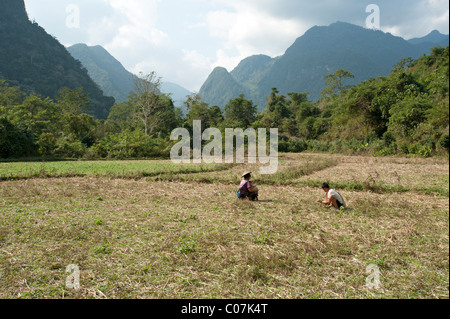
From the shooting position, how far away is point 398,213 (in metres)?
5.78

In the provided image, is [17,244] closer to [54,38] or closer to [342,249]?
[342,249]

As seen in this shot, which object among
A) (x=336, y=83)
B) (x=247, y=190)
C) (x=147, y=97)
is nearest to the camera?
(x=247, y=190)

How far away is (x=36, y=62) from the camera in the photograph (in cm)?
6719

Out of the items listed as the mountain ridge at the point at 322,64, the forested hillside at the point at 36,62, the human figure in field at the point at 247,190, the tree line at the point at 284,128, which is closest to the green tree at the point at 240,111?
the tree line at the point at 284,128

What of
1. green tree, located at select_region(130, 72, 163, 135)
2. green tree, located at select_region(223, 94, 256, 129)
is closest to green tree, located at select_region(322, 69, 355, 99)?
green tree, located at select_region(223, 94, 256, 129)

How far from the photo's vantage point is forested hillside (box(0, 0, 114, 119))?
61219 millimetres

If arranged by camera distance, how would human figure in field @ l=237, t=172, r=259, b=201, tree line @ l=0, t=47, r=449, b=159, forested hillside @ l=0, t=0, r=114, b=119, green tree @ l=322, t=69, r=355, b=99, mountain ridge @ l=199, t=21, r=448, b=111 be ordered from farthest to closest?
mountain ridge @ l=199, t=21, r=448, b=111, forested hillside @ l=0, t=0, r=114, b=119, green tree @ l=322, t=69, r=355, b=99, tree line @ l=0, t=47, r=449, b=159, human figure in field @ l=237, t=172, r=259, b=201

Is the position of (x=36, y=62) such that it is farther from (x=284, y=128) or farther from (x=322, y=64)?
(x=322, y=64)

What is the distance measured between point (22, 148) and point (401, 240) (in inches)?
1052

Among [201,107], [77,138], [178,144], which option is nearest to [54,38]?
[201,107]

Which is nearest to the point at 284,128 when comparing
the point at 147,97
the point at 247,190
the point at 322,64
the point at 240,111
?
the point at 240,111

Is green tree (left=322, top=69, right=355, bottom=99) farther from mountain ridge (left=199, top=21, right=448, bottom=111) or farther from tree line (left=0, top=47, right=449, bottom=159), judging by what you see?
mountain ridge (left=199, top=21, right=448, bottom=111)

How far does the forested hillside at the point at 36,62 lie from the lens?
201 feet

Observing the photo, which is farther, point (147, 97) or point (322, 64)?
point (322, 64)
